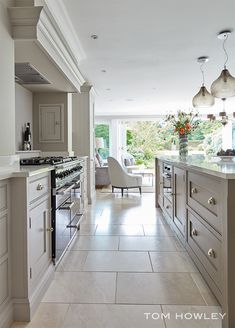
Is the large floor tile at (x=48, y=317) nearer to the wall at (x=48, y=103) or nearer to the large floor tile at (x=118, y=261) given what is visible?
the large floor tile at (x=118, y=261)

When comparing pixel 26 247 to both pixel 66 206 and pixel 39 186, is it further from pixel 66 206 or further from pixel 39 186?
pixel 66 206

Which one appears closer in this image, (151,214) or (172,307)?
(172,307)

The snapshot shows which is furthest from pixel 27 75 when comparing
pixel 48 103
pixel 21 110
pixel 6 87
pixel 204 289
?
pixel 204 289

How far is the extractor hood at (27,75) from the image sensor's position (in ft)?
9.21

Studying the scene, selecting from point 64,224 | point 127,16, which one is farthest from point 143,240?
point 127,16

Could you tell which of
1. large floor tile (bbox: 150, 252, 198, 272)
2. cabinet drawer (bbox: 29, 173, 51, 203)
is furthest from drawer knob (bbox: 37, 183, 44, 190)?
large floor tile (bbox: 150, 252, 198, 272)

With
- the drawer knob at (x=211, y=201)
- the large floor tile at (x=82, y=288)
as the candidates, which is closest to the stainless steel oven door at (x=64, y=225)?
the large floor tile at (x=82, y=288)

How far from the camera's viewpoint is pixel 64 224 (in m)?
2.59

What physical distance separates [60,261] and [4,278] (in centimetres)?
97

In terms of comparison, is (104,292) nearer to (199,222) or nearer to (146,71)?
(199,222)

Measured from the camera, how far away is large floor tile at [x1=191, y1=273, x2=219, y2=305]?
6.05 feet

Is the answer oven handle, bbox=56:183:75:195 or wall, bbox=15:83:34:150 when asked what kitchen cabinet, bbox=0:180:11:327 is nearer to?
oven handle, bbox=56:183:75:195

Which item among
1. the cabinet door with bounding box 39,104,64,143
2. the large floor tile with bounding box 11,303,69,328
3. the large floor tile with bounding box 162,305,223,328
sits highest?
the cabinet door with bounding box 39,104,64,143

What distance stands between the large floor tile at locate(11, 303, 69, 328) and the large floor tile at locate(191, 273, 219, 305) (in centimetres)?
95
